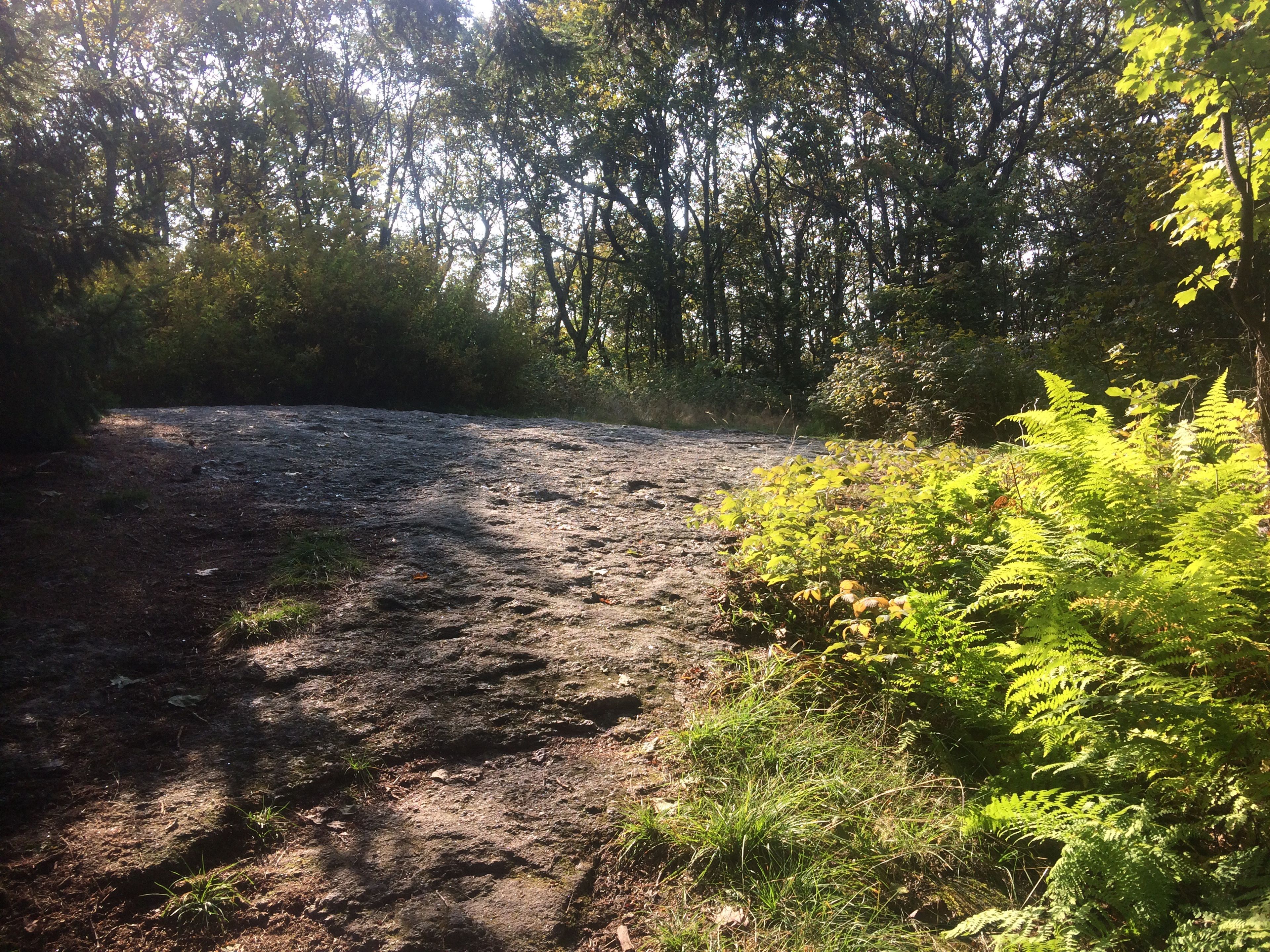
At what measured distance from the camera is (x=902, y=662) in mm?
3092

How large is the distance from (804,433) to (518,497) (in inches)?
240

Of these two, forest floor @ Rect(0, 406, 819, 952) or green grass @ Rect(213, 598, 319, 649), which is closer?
forest floor @ Rect(0, 406, 819, 952)

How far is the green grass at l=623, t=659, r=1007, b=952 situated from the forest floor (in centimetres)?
15

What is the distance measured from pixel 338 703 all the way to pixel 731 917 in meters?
1.61

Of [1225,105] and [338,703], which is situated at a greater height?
[1225,105]

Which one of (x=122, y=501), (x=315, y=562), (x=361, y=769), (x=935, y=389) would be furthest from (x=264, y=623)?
(x=935, y=389)

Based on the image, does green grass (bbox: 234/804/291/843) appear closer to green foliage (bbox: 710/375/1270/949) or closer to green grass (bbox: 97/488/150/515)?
green foliage (bbox: 710/375/1270/949)

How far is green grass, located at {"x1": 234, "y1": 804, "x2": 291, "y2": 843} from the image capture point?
7.30 feet

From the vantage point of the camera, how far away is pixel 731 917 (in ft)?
6.70

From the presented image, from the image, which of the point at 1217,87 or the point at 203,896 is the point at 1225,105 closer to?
the point at 1217,87

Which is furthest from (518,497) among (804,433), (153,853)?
(804,433)

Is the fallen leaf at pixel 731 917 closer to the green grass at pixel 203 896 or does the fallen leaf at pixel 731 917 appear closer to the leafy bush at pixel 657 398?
the green grass at pixel 203 896

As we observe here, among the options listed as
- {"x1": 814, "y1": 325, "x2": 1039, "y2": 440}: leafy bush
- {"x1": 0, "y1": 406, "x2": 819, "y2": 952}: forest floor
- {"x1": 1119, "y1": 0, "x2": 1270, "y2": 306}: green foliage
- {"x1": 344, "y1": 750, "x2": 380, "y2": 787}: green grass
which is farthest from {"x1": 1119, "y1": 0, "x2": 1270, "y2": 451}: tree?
{"x1": 344, "y1": 750, "x2": 380, "y2": 787}: green grass

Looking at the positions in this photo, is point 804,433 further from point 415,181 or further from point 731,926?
point 415,181
